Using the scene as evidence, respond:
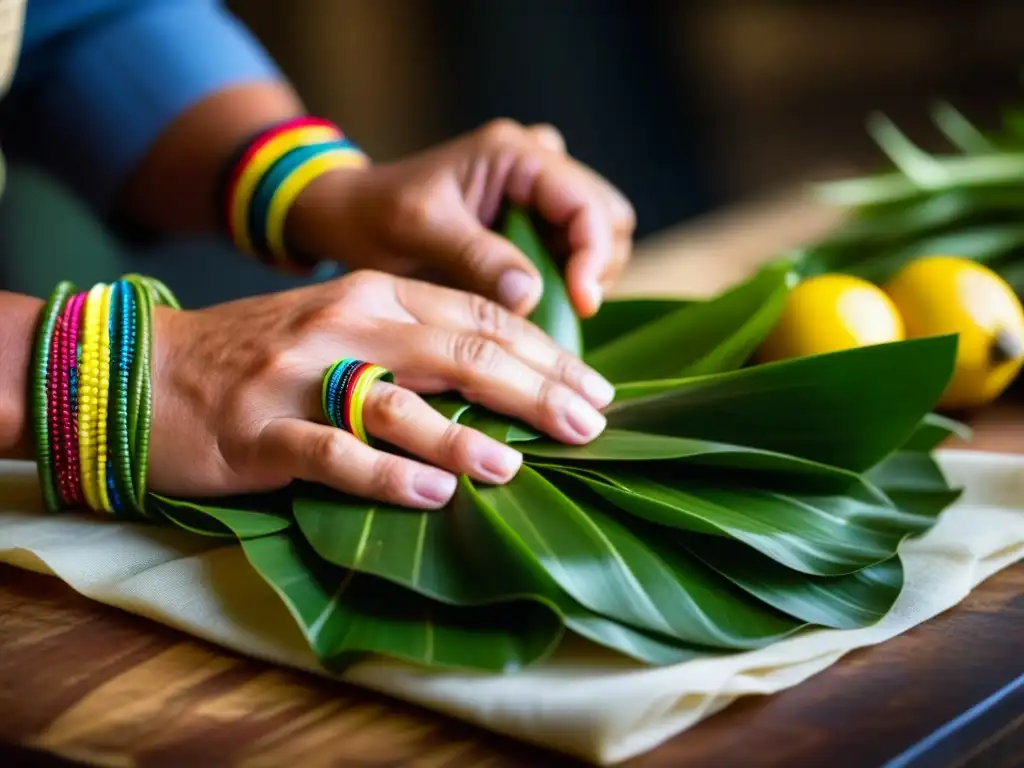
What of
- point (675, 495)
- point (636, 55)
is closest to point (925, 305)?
point (675, 495)

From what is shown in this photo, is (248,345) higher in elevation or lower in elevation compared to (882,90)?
lower

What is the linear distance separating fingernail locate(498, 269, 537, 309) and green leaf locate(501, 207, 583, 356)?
2 cm

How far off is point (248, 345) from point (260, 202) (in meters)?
0.38

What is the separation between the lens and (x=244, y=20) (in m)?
3.42

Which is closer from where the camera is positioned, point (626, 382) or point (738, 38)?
point (626, 382)

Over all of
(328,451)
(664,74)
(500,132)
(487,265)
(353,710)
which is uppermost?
(664,74)

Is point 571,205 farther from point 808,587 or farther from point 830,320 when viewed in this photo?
point 808,587

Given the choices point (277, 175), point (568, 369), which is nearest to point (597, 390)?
point (568, 369)

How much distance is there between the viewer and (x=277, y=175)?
3.56 feet

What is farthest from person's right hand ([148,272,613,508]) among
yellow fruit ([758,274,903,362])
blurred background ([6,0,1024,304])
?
blurred background ([6,0,1024,304])

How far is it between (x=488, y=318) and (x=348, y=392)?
13cm

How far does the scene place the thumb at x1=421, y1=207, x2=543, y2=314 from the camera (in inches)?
34.2

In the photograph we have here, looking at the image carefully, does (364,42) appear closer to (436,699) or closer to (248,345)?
(248,345)

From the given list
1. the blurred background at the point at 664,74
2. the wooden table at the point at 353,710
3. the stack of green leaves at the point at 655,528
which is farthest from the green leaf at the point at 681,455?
the blurred background at the point at 664,74
